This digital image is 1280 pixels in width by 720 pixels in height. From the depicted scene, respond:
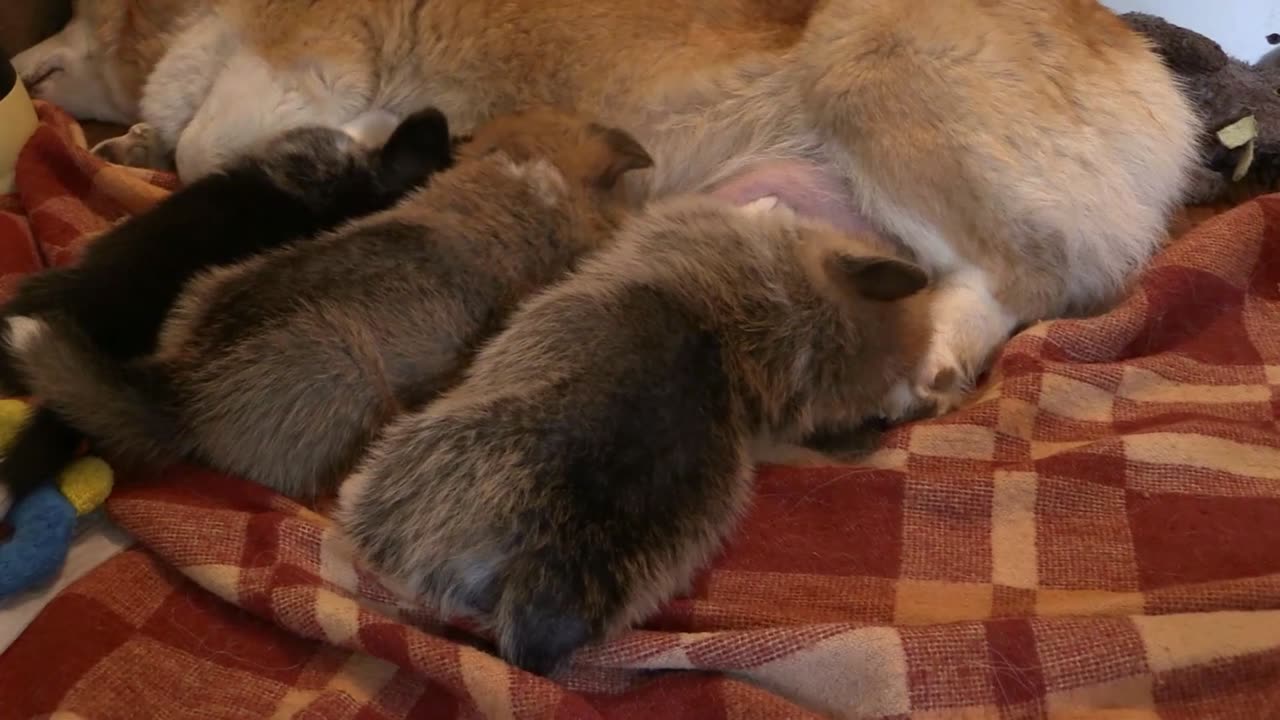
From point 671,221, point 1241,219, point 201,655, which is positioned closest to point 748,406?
point 671,221

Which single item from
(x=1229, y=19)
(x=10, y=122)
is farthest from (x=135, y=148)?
(x=1229, y=19)

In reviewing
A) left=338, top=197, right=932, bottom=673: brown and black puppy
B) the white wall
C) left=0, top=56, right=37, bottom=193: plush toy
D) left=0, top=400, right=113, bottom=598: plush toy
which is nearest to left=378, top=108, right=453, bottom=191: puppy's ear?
left=338, top=197, right=932, bottom=673: brown and black puppy

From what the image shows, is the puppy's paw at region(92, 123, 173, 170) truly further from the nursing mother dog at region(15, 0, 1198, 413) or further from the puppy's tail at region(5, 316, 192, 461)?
the puppy's tail at region(5, 316, 192, 461)

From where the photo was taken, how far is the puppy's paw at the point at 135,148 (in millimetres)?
2508

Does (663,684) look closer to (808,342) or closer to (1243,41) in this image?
(808,342)

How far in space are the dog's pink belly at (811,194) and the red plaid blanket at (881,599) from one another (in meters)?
0.47

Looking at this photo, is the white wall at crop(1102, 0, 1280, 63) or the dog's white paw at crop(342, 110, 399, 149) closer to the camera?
the dog's white paw at crop(342, 110, 399, 149)

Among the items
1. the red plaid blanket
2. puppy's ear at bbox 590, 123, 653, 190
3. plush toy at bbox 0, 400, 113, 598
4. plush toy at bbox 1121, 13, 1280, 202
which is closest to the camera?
the red plaid blanket

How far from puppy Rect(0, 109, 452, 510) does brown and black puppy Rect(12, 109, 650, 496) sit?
0.24ft

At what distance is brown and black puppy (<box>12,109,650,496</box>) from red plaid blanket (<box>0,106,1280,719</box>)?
0.11 metres


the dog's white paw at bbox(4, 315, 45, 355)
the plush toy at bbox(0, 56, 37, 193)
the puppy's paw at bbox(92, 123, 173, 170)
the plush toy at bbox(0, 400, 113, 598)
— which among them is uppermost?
the dog's white paw at bbox(4, 315, 45, 355)

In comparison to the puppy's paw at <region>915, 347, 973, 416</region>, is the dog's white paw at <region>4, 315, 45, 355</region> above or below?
above

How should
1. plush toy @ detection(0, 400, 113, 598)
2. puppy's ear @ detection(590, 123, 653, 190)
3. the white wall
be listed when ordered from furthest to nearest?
the white wall → puppy's ear @ detection(590, 123, 653, 190) → plush toy @ detection(0, 400, 113, 598)

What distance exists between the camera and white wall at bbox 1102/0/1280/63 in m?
2.91
